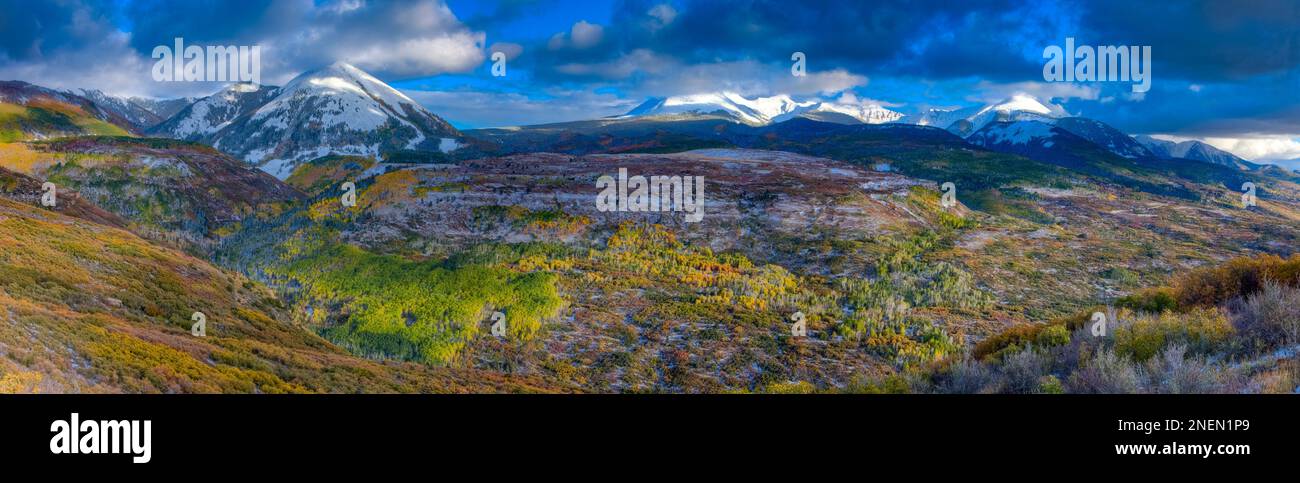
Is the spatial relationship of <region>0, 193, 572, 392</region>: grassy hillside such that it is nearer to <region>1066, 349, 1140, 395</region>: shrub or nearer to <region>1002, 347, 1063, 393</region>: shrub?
<region>1002, 347, 1063, 393</region>: shrub

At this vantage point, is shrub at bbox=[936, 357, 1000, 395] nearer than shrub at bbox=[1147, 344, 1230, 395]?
No

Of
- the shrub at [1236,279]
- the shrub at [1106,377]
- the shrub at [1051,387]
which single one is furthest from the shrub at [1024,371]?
the shrub at [1236,279]

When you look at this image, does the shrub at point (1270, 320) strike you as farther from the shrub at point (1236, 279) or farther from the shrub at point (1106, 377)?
the shrub at point (1236, 279)

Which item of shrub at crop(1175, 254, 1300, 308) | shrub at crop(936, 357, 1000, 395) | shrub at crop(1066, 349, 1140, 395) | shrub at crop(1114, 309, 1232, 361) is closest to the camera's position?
shrub at crop(1066, 349, 1140, 395)

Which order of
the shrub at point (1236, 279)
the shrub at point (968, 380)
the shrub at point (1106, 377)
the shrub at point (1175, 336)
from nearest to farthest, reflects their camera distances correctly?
the shrub at point (1106, 377) < the shrub at point (1175, 336) < the shrub at point (968, 380) < the shrub at point (1236, 279)

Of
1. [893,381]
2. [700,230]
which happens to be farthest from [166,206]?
[893,381]

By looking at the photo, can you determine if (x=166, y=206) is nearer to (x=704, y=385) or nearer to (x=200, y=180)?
(x=200, y=180)

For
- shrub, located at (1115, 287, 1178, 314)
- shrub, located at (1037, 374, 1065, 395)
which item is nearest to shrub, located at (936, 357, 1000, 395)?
shrub, located at (1037, 374, 1065, 395)

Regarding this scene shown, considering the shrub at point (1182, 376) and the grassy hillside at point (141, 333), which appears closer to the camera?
the shrub at point (1182, 376)

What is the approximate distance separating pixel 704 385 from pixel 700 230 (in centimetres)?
3904

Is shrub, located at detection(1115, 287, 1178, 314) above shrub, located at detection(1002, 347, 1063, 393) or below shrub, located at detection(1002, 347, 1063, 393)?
above
